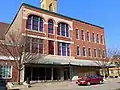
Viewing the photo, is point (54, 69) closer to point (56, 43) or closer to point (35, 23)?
point (56, 43)

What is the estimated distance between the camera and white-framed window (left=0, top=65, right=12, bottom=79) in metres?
26.7

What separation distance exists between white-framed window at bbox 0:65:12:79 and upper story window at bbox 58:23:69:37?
12422 millimetres

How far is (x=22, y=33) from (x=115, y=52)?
25.8m

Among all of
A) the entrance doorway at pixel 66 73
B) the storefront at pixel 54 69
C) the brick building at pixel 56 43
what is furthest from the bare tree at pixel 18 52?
the entrance doorway at pixel 66 73

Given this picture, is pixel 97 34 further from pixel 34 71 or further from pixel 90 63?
pixel 34 71

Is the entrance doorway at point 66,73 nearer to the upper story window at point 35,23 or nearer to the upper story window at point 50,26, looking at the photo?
the upper story window at point 50,26

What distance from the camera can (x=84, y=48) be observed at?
39438 millimetres

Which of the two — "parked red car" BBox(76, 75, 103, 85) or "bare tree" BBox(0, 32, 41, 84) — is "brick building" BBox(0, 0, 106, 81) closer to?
"bare tree" BBox(0, 32, 41, 84)

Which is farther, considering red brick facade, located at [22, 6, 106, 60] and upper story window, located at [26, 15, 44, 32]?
red brick facade, located at [22, 6, 106, 60]

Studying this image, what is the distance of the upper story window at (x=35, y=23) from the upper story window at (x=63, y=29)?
13.8 feet

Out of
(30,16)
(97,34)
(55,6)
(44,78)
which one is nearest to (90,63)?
(97,34)

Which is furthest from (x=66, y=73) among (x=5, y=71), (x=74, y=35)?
(x=5, y=71)

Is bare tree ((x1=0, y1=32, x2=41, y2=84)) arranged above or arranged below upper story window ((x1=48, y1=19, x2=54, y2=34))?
below

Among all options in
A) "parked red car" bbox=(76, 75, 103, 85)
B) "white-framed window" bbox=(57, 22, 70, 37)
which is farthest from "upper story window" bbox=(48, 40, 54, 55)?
"parked red car" bbox=(76, 75, 103, 85)
